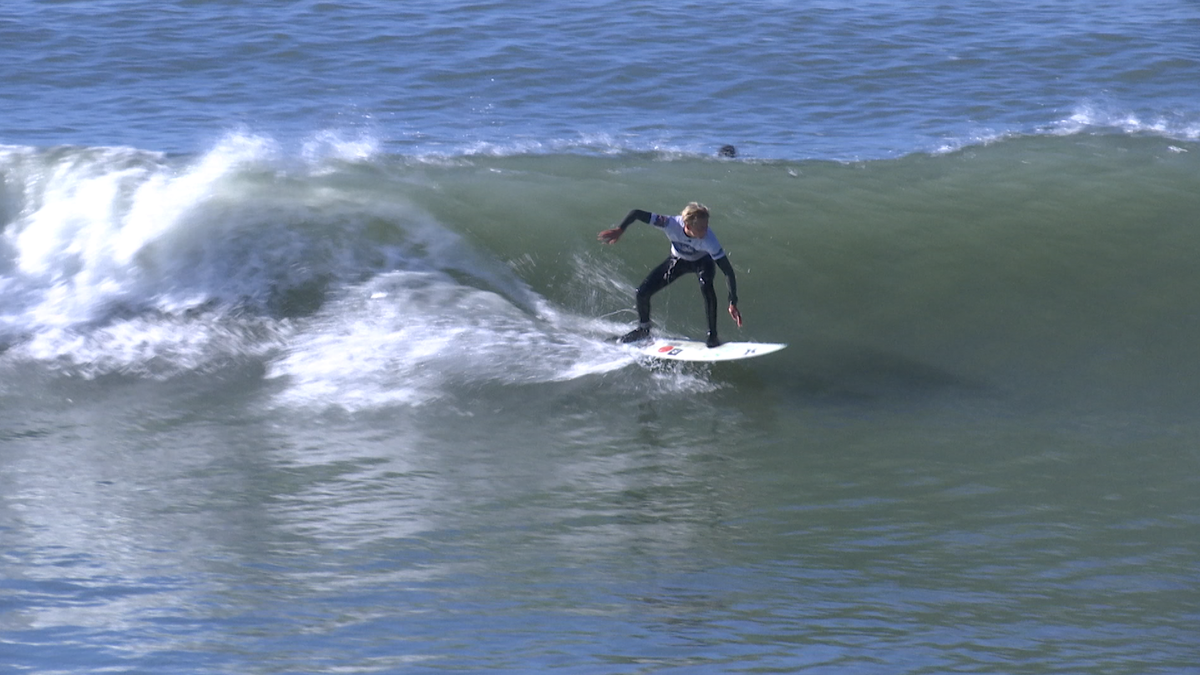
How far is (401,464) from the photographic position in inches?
326

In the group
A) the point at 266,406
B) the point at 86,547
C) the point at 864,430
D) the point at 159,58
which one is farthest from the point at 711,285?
the point at 159,58

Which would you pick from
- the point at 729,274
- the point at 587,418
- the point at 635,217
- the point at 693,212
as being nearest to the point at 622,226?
the point at 635,217

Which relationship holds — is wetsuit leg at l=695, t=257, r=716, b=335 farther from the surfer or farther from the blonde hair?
the blonde hair

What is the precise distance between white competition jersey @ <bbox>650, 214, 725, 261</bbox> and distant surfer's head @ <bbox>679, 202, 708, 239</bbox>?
3.9 inches

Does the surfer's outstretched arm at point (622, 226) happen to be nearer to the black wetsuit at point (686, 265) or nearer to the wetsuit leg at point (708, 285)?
the black wetsuit at point (686, 265)

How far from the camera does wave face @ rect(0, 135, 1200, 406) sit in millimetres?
10336

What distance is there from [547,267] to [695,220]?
222 cm

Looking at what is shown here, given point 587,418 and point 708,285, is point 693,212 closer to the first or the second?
point 708,285

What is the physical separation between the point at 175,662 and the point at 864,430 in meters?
5.33

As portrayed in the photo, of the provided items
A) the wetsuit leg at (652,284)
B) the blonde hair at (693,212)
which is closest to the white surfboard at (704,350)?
the wetsuit leg at (652,284)

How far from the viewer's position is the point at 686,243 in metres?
10.3

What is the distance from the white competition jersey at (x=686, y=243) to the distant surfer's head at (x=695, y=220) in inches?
3.9

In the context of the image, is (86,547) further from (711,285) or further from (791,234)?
(791,234)

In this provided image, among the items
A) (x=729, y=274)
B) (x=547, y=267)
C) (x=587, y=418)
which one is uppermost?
(x=729, y=274)
